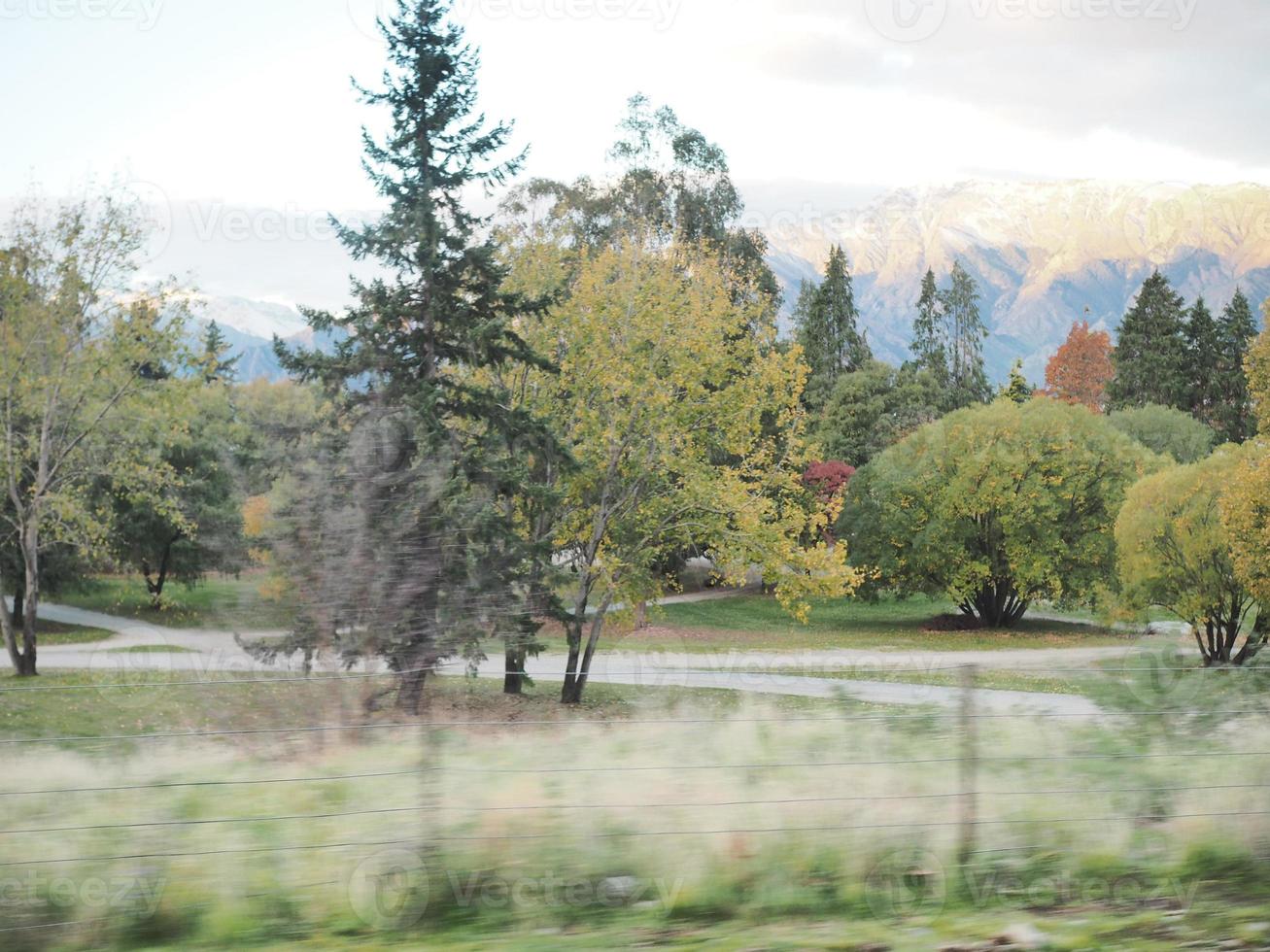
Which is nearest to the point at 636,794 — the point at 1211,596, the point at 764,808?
the point at 764,808

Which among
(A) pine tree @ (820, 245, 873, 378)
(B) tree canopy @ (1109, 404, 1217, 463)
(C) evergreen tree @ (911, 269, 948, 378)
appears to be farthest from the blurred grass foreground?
→ (C) evergreen tree @ (911, 269, 948, 378)

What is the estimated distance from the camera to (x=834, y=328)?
60.5 metres

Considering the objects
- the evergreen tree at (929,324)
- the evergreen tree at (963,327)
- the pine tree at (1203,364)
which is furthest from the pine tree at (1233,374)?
the evergreen tree at (929,324)

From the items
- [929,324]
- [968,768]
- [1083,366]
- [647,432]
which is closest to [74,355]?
[647,432]

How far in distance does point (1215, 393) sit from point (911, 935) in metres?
68.1

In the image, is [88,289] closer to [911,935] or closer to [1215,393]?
[911,935]

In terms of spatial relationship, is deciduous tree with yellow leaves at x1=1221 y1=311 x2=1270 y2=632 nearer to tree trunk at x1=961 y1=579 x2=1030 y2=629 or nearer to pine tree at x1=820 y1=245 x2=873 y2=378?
tree trunk at x1=961 y1=579 x2=1030 y2=629

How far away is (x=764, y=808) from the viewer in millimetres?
5293

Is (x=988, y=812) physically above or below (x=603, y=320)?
below

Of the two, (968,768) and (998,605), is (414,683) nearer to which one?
(968,768)

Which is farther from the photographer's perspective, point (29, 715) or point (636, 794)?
point (29, 715)

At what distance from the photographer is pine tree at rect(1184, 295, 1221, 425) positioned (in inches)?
2532

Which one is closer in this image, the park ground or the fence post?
the park ground

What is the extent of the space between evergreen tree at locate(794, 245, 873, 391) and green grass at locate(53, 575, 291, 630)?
32.8m
